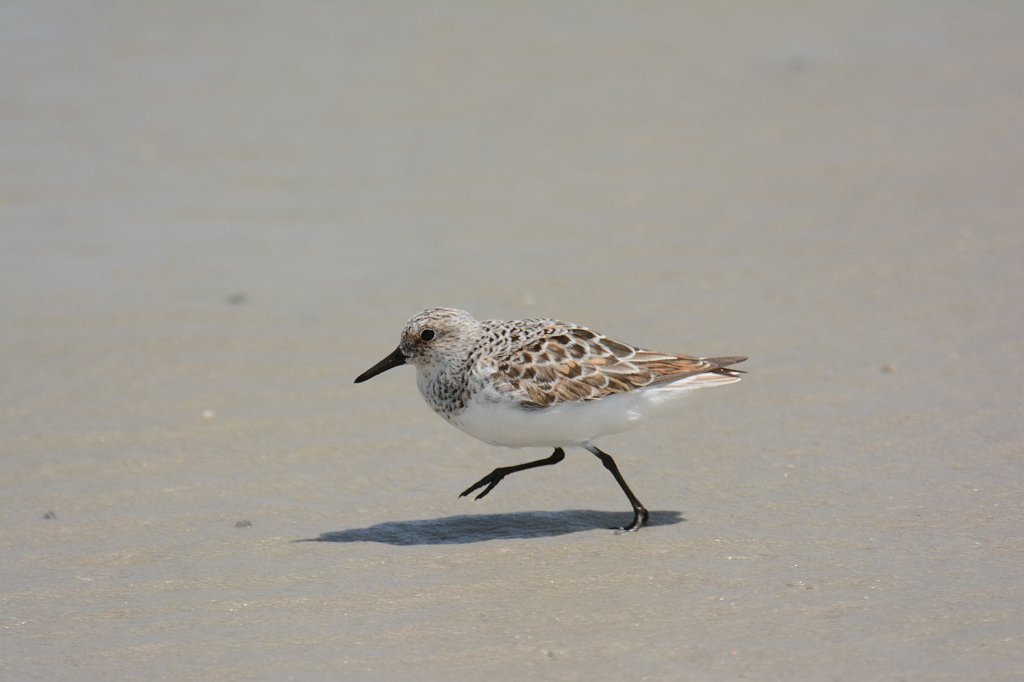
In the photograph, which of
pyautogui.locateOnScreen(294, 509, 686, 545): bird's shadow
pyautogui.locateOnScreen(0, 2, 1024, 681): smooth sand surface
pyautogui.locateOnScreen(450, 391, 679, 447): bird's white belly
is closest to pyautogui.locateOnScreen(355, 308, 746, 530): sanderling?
pyautogui.locateOnScreen(450, 391, 679, 447): bird's white belly

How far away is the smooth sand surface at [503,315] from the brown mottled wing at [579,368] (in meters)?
0.59

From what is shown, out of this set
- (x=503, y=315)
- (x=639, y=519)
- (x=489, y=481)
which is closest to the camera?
(x=639, y=519)

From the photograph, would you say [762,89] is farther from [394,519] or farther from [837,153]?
[394,519]

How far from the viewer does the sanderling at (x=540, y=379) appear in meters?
5.49

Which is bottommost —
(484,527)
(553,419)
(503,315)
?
(484,527)

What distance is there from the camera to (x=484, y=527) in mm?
5750

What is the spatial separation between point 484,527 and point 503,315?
266 centimetres

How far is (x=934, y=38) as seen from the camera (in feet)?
40.2

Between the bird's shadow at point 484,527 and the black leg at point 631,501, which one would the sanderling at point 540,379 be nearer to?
the black leg at point 631,501

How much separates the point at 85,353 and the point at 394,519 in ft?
9.24

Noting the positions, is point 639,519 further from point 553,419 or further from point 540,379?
point 540,379

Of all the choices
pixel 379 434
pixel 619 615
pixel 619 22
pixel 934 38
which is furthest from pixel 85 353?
pixel 934 38

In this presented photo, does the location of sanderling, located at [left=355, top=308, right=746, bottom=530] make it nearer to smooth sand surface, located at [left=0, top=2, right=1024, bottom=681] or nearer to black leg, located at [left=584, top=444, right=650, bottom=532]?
black leg, located at [left=584, top=444, right=650, bottom=532]

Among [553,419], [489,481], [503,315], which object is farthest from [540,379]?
[503,315]
